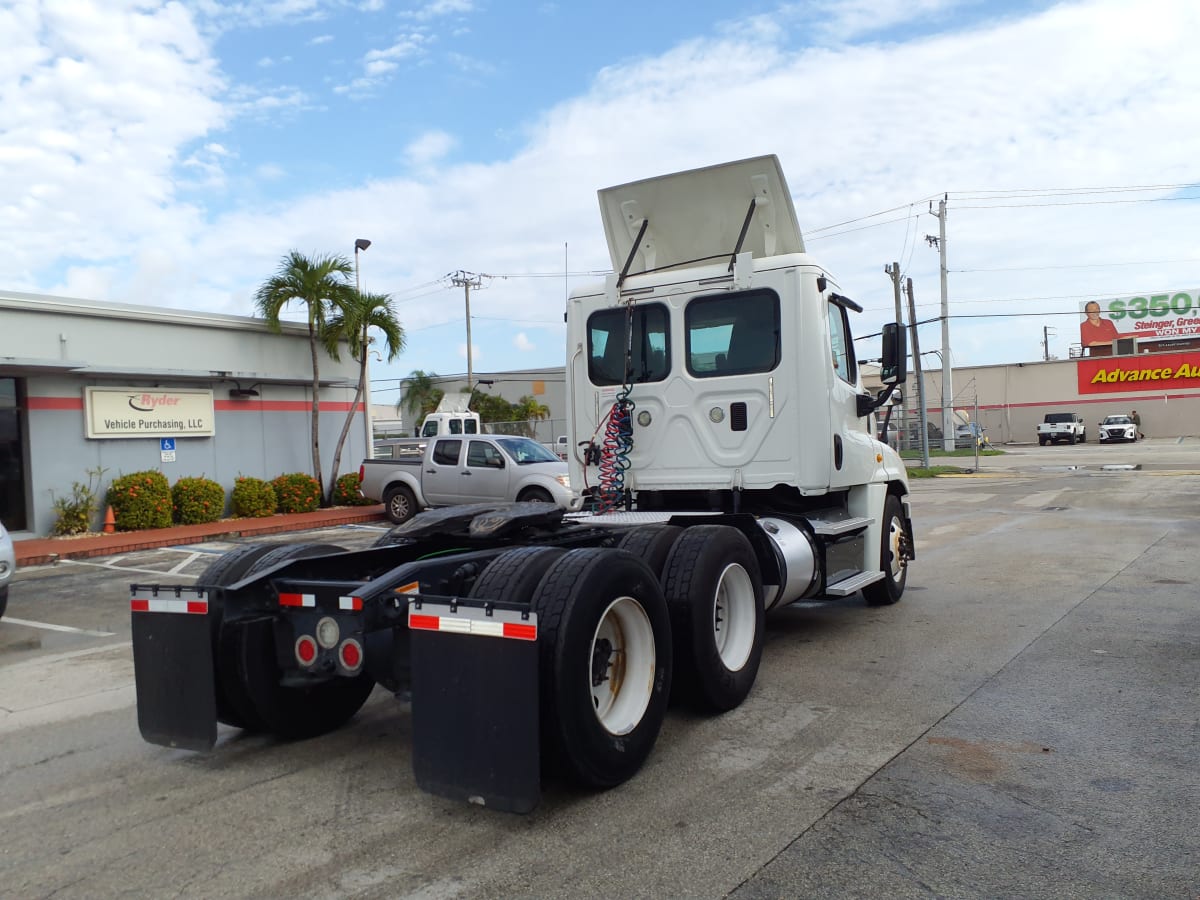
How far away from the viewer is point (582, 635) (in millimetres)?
3873

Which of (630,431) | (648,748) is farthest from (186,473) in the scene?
(648,748)

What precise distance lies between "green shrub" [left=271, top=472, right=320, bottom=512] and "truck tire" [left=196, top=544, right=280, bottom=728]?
582 inches

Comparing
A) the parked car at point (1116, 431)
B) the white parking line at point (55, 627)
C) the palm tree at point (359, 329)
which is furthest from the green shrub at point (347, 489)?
the parked car at point (1116, 431)

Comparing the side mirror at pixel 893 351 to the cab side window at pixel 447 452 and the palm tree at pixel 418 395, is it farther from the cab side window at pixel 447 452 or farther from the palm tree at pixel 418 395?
the palm tree at pixel 418 395

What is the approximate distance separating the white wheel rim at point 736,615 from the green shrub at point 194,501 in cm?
1442

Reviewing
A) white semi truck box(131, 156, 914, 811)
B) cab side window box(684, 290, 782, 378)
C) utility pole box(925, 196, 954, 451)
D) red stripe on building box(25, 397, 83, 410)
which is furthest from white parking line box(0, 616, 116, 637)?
utility pole box(925, 196, 954, 451)

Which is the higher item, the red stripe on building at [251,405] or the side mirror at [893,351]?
the red stripe on building at [251,405]

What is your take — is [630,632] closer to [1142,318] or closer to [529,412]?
[529,412]

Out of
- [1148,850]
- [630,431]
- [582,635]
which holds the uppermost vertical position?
[630,431]

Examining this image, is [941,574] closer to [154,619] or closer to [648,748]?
[648,748]

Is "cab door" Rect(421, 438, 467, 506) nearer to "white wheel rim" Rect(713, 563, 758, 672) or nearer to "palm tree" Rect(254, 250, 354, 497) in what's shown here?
"palm tree" Rect(254, 250, 354, 497)

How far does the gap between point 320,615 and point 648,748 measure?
166 centimetres

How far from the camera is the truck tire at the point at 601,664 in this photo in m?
3.78

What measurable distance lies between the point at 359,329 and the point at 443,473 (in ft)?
16.0
